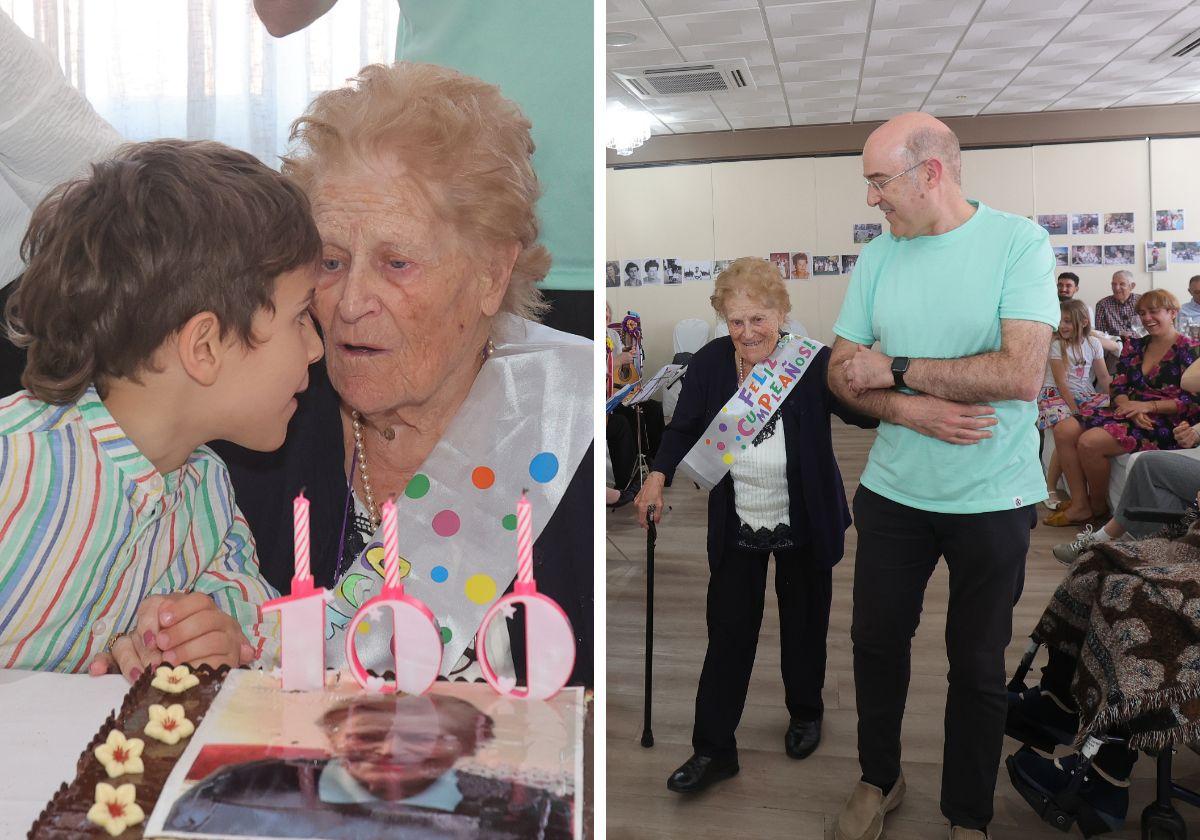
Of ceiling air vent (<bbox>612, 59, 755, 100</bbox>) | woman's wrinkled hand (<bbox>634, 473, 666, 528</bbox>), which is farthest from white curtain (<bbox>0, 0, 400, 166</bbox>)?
ceiling air vent (<bbox>612, 59, 755, 100</bbox>)

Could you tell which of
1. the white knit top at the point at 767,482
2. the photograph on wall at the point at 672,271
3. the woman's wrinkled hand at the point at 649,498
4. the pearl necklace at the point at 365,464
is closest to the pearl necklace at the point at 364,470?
the pearl necklace at the point at 365,464

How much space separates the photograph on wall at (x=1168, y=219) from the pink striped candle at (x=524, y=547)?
32.2 ft

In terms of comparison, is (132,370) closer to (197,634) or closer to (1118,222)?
(197,634)

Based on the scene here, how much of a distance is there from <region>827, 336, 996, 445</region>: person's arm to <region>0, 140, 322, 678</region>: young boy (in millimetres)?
1337

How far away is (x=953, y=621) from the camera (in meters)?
1.93

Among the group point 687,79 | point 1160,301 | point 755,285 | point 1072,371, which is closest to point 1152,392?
point 1160,301

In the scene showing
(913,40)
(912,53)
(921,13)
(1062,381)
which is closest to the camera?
(1062,381)

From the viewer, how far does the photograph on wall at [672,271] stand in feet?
33.5

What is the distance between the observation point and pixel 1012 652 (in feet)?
10.8

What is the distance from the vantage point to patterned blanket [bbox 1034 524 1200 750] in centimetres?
186

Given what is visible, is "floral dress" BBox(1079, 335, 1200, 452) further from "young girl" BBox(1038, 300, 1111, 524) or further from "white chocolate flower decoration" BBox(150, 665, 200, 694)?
"white chocolate flower decoration" BBox(150, 665, 200, 694)

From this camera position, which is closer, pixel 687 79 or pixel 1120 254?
A: pixel 687 79

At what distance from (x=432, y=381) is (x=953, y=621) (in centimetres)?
138

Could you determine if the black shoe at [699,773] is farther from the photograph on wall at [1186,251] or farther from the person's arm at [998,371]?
the photograph on wall at [1186,251]
